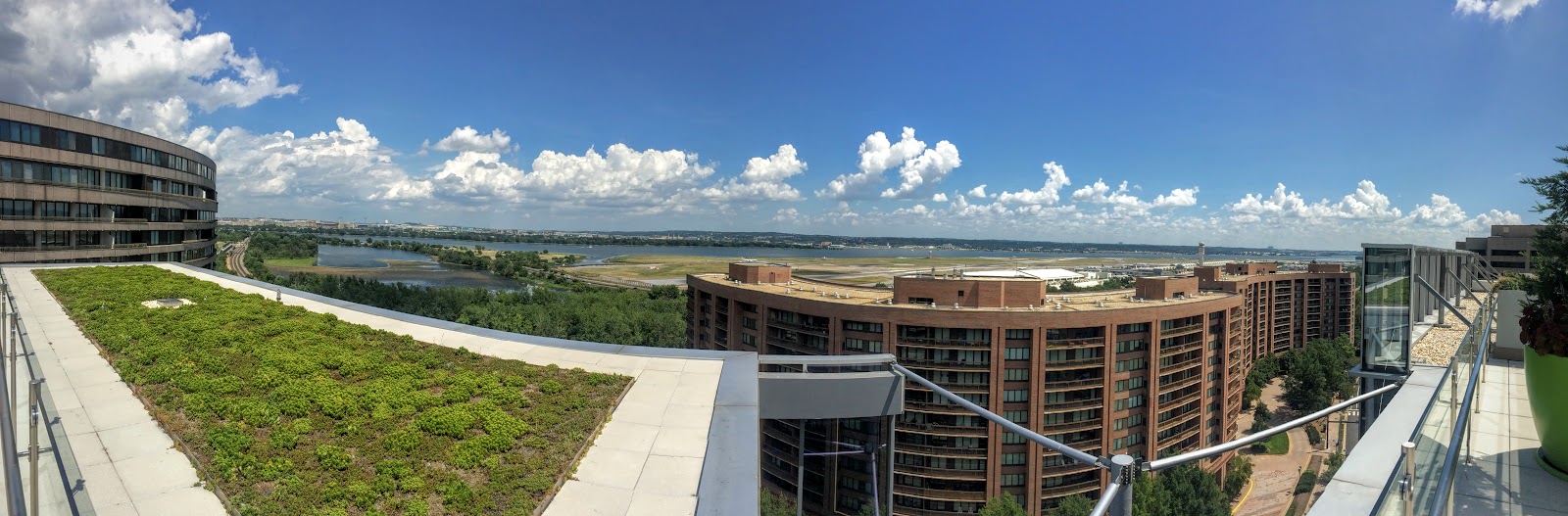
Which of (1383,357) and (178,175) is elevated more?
(178,175)

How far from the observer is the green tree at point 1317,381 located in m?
56.6

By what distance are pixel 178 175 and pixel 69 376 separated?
137 ft

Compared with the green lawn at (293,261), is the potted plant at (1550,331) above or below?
above

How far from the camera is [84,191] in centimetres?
3139

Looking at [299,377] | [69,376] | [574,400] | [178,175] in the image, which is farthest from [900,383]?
[178,175]

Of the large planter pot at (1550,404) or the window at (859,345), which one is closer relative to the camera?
the large planter pot at (1550,404)

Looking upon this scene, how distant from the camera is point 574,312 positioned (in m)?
63.2

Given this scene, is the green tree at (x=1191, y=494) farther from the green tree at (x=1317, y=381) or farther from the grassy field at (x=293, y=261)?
the grassy field at (x=293, y=261)

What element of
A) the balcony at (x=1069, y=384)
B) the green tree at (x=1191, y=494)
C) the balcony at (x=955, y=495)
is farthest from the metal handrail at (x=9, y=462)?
the green tree at (x=1191, y=494)

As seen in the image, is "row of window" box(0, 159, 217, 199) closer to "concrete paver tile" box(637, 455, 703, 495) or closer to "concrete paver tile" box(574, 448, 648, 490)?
"concrete paver tile" box(574, 448, 648, 490)

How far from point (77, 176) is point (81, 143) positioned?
5.63 ft

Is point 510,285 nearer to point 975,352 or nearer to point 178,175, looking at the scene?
point 178,175

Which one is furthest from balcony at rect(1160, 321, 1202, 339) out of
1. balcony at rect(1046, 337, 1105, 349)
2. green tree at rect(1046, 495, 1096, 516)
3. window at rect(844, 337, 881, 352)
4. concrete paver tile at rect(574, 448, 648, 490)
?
concrete paver tile at rect(574, 448, 648, 490)

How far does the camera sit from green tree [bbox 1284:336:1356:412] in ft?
186
